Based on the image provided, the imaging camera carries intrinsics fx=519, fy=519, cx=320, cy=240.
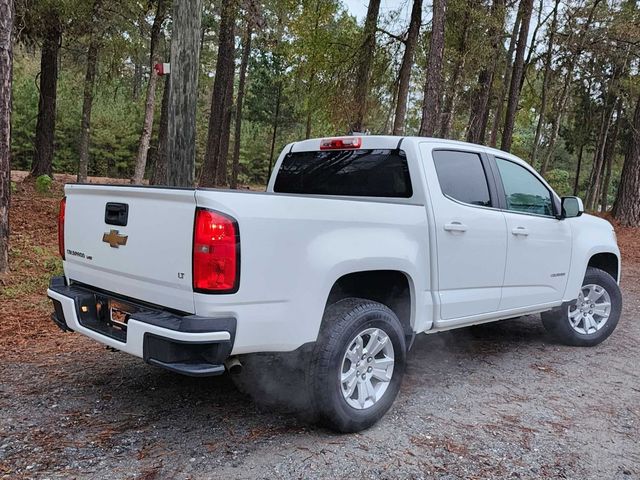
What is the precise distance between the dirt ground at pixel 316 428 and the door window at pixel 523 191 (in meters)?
1.48

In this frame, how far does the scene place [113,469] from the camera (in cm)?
279

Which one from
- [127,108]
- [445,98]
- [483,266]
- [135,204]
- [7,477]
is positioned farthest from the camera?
[127,108]

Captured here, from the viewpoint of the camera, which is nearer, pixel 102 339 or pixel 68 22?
pixel 102 339

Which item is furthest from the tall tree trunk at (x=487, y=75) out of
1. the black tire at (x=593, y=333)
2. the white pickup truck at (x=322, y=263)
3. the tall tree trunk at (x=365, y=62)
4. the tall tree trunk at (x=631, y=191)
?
the white pickup truck at (x=322, y=263)

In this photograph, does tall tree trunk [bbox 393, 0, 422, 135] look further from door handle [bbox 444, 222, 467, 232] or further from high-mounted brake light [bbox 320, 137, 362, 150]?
door handle [bbox 444, 222, 467, 232]

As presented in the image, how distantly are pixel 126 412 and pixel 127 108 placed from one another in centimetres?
2831

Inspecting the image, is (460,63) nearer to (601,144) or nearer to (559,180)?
(601,144)

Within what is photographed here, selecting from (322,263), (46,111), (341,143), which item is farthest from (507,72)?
(322,263)

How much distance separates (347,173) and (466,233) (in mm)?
1099

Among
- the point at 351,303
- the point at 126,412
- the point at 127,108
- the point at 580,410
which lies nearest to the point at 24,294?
the point at 126,412

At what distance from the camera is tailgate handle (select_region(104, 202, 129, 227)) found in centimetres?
310

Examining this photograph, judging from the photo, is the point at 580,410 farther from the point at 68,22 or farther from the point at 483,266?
the point at 68,22

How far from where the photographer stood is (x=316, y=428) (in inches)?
133

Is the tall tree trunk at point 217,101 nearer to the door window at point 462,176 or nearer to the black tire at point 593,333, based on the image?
the black tire at point 593,333
